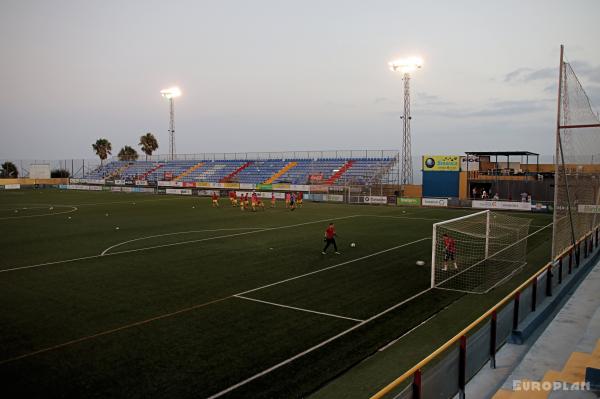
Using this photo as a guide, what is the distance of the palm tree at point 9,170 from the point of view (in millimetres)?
91000

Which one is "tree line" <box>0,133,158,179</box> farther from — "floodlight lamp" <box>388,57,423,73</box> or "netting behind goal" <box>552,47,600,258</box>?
"netting behind goal" <box>552,47,600,258</box>

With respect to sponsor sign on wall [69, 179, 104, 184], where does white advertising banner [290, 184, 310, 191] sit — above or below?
below

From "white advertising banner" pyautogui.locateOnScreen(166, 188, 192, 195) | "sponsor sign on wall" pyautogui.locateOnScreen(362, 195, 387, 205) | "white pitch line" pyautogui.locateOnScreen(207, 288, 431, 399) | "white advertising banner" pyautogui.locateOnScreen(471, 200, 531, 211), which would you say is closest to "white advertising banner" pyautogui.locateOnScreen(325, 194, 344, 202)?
"sponsor sign on wall" pyautogui.locateOnScreen(362, 195, 387, 205)

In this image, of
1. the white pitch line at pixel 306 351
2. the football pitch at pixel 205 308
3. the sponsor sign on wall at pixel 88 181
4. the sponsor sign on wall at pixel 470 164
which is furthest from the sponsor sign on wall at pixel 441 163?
the sponsor sign on wall at pixel 88 181

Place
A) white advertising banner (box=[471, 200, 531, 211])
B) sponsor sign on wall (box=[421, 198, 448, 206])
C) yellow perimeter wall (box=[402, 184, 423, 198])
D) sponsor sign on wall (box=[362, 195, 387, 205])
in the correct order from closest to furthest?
1. white advertising banner (box=[471, 200, 531, 211])
2. sponsor sign on wall (box=[421, 198, 448, 206])
3. sponsor sign on wall (box=[362, 195, 387, 205])
4. yellow perimeter wall (box=[402, 184, 423, 198])

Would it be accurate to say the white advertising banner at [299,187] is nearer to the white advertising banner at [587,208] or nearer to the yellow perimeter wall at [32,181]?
the white advertising banner at [587,208]

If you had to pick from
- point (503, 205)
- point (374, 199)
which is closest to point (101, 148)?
point (374, 199)

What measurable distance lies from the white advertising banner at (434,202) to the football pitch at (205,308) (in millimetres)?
18898

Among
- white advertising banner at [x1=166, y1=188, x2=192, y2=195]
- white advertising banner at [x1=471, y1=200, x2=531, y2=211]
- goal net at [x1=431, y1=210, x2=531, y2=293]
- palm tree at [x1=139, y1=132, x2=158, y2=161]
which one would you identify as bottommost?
goal net at [x1=431, y1=210, x2=531, y2=293]

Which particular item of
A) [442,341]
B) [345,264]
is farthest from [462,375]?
[345,264]

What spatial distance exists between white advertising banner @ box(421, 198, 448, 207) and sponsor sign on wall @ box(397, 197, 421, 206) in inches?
19.8

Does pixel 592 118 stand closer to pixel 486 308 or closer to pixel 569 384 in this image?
pixel 486 308

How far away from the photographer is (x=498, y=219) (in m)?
30.9

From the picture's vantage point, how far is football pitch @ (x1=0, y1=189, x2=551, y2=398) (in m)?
8.60
